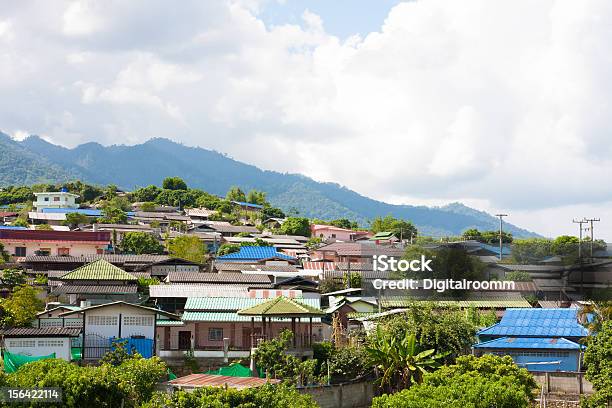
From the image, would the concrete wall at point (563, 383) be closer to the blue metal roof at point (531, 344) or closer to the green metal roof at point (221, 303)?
the blue metal roof at point (531, 344)

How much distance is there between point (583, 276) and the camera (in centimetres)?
4634

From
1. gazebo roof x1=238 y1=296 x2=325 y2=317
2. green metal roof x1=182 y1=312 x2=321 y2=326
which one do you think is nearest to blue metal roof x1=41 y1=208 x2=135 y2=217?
green metal roof x1=182 y1=312 x2=321 y2=326

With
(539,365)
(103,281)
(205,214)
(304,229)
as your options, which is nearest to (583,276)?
(539,365)

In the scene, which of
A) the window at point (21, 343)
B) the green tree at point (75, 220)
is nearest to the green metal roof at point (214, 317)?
the window at point (21, 343)

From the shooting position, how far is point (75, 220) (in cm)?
8662

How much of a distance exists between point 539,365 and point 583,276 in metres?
13.9

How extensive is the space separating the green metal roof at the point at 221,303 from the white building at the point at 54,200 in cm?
6925

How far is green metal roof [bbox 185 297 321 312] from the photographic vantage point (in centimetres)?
3716

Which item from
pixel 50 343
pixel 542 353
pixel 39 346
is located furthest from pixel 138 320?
pixel 542 353

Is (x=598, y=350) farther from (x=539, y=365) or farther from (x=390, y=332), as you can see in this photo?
(x=390, y=332)

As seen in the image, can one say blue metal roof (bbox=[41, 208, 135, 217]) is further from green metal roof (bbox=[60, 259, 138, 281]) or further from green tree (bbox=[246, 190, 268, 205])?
green metal roof (bbox=[60, 259, 138, 281])

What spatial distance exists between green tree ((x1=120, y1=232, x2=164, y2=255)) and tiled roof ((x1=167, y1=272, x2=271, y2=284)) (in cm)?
2449

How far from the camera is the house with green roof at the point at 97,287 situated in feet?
130

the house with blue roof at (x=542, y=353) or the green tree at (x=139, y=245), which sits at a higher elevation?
the green tree at (x=139, y=245)
